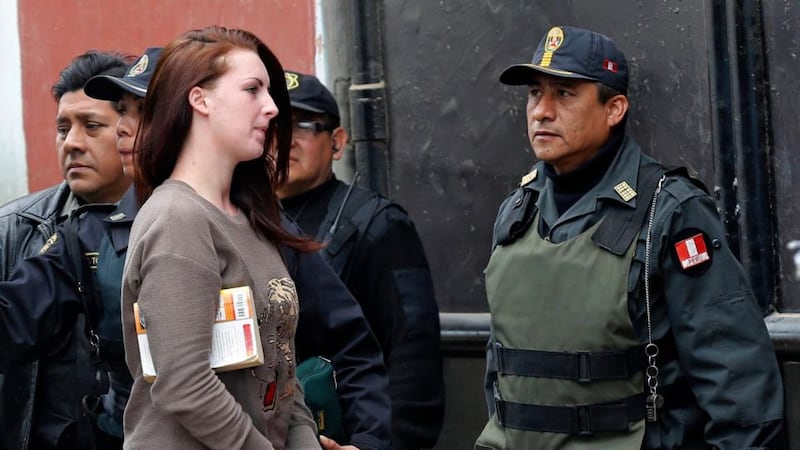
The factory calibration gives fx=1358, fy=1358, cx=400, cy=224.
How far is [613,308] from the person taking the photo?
137 inches

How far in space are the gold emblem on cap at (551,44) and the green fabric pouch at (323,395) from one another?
108 centimetres

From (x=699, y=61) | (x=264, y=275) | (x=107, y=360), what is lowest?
(x=107, y=360)

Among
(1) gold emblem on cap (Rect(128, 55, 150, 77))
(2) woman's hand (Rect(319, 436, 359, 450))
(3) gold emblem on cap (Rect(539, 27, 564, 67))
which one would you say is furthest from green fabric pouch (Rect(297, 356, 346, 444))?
(3) gold emblem on cap (Rect(539, 27, 564, 67))

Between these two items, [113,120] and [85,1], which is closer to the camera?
[113,120]

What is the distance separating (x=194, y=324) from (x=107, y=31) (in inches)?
164

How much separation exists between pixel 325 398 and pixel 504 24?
2.02 metres

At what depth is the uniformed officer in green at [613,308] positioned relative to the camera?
3.40 m

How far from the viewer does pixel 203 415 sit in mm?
2535

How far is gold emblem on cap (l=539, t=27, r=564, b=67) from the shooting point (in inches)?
154

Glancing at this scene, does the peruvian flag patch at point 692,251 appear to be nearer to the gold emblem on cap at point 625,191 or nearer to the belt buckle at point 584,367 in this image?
the gold emblem on cap at point 625,191

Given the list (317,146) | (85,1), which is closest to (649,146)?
(317,146)

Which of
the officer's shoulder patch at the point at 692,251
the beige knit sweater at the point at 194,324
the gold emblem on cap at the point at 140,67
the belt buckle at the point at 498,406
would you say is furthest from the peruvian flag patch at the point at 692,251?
the gold emblem on cap at the point at 140,67

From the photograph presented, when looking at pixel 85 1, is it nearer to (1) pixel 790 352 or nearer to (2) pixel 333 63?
(2) pixel 333 63

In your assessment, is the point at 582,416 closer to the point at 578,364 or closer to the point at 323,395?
the point at 578,364
